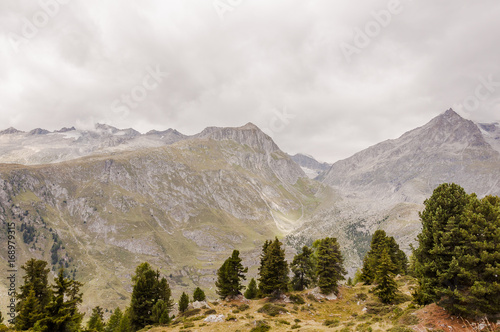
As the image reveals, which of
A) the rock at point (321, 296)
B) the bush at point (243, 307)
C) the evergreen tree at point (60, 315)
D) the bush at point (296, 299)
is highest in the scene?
the evergreen tree at point (60, 315)

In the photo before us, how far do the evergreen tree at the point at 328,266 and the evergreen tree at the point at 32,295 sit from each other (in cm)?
4578

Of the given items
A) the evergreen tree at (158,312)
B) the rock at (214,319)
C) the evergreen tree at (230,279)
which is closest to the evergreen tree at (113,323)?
the evergreen tree at (158,312)

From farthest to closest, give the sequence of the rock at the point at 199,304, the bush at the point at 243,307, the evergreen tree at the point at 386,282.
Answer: the rock at the point at 199,304, the bush at the point at 243,307, the evergreen tree at the point at 386,282

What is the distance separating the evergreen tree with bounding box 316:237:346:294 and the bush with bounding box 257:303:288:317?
41.7ft

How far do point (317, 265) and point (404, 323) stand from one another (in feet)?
89.5

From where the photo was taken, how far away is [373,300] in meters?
45.3

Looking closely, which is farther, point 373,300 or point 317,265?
point 317,265

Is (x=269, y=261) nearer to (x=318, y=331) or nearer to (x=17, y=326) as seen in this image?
(x=318, y=331)

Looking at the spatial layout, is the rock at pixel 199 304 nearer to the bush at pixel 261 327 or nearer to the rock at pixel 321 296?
the bush at pixel 261 327

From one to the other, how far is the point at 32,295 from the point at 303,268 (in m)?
47.1

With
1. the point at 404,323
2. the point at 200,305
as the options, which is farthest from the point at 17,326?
the point at 404,323

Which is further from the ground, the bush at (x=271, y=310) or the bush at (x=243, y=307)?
the bush at (x=243, y=307)

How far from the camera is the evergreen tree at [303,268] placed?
2154 inches

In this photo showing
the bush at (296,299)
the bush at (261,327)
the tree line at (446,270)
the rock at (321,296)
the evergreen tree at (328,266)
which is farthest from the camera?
the evergreen tree at (328,266)
